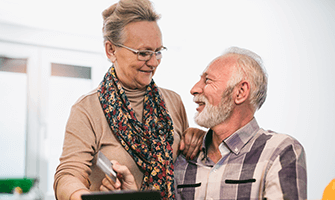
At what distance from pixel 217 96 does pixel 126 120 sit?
0.44 metres

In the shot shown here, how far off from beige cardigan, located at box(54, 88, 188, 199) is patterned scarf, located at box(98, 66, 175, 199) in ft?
0.11

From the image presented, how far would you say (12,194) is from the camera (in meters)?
4.04

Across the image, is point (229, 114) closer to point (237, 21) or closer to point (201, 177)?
point (201, 177)

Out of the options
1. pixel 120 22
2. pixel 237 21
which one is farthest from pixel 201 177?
pixel 237 21

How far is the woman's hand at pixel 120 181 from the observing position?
119 centimetres

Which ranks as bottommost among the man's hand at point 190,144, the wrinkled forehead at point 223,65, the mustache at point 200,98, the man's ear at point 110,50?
the man's hand at point 190,144

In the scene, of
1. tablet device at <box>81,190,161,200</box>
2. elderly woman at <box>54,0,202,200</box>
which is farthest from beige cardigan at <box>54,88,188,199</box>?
tablet device at <box>81,190,161,200</box>

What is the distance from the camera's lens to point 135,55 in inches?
55.0

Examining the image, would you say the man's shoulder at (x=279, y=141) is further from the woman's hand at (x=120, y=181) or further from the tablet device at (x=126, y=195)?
the tablet device at (x=126, y=195)

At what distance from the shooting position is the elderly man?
1.32 meters

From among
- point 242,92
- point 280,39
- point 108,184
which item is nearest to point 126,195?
point 108,184

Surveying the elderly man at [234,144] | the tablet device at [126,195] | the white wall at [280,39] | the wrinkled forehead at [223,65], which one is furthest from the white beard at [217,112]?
the white wall at [280,39]

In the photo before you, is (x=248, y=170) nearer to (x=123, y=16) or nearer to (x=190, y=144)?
(x=190, y=144)

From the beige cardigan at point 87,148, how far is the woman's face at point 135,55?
178 millimetres
